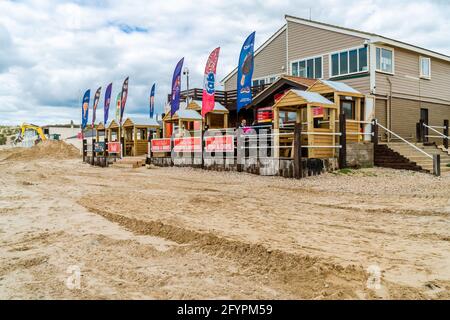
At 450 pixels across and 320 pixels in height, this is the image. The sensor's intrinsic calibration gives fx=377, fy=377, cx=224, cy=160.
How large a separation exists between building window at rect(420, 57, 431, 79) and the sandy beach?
15599mm

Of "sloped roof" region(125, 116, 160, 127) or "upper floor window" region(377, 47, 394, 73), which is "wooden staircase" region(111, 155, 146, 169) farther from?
"upper floor window" region(377, 47, 394, 73)

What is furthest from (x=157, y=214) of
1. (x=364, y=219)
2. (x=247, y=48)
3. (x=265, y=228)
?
(x=247, y=48)

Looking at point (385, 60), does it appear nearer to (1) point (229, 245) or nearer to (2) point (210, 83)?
(2) point (210, 83)

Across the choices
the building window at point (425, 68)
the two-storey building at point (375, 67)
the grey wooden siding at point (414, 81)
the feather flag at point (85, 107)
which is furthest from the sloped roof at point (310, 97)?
the feather flag at point (85, 107)

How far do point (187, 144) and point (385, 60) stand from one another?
11959 mm

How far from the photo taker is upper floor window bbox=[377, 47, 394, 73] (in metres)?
20.6

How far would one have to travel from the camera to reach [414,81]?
22750mm

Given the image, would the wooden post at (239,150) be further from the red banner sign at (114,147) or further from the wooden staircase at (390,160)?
the red banner sign at (114,147)

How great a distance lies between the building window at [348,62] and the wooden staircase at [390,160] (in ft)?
→ 20.2

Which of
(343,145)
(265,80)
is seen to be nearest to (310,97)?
(343,145)

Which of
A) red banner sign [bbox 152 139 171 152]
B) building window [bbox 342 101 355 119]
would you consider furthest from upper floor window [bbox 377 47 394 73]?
red banner sign [bbox 152 139 171 152]

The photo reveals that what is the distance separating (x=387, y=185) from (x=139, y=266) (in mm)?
9476
